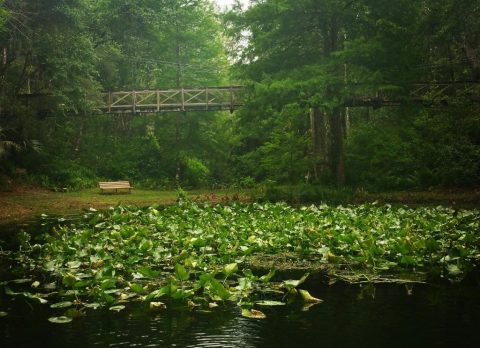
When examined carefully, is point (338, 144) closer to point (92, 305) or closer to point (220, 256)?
point (220, 256)

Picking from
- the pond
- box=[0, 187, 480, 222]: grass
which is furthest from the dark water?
box=[0, 187, 480, 222]: grass

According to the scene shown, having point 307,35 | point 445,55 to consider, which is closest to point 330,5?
point 307,35

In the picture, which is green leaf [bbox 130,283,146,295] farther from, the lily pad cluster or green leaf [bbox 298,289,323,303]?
green leaf [bbox 298,289,323,303]

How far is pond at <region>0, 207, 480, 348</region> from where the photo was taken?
3510 millimetres

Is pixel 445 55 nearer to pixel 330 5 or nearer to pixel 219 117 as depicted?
pixel 330 5

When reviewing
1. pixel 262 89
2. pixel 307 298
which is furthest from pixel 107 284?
pixel 262 89

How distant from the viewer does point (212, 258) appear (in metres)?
6.30

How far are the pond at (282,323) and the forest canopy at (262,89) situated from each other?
34.3 ft

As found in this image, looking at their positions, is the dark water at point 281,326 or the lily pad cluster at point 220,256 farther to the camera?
the lily pad cluster at point 220,256

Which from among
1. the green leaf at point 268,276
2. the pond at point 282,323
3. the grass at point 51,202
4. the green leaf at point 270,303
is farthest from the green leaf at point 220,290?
the grass at point 51,202

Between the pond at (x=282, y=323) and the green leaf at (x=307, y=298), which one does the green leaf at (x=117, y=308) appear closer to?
the pond at (x=282, y=323)

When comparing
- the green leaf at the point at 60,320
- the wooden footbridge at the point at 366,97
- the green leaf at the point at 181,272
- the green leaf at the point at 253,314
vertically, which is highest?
the wooden footbridge at the point at 366,97

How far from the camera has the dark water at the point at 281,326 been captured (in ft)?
11.5

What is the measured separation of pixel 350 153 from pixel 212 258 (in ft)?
48.5
